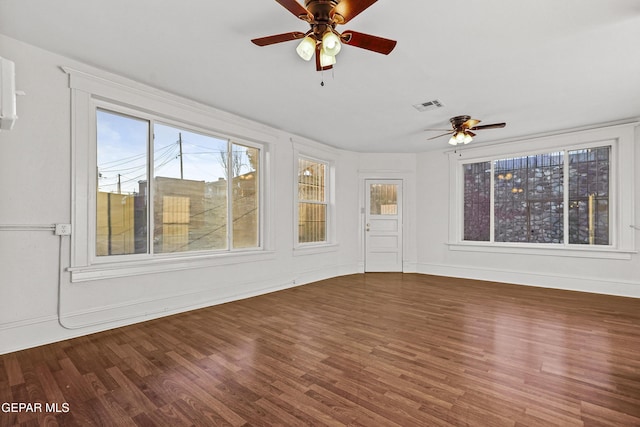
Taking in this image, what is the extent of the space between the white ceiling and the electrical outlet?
5.22ft

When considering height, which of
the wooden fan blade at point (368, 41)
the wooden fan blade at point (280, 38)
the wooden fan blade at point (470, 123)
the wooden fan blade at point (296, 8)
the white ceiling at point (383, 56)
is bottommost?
the wooden fan blade at point (368, 41)

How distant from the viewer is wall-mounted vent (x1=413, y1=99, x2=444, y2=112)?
12.7ft

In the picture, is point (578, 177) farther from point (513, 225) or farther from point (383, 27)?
point (383, 27)

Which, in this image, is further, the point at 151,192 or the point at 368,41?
the point at 151,192

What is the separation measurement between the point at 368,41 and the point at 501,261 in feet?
16.9

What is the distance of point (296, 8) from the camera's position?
73.5 inches

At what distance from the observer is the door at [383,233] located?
6734mm

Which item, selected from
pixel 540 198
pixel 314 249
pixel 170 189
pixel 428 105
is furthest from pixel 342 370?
pixel 540 198

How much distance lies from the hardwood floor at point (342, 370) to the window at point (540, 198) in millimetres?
1768

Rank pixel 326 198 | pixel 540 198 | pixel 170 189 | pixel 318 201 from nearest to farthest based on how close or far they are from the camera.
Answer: pixel 170 189 → pixel 540 198 → pixel 318 201 → pixel 326 198

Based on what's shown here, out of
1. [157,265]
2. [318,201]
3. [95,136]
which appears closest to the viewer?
[95,136]

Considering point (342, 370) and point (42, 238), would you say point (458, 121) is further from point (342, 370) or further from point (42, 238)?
point (42, 238)

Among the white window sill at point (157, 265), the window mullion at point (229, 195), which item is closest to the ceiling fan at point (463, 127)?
the window mullion at point (229, 195)

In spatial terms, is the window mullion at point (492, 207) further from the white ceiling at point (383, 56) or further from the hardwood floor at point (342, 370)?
the hardwood floor at point (342, 370)
